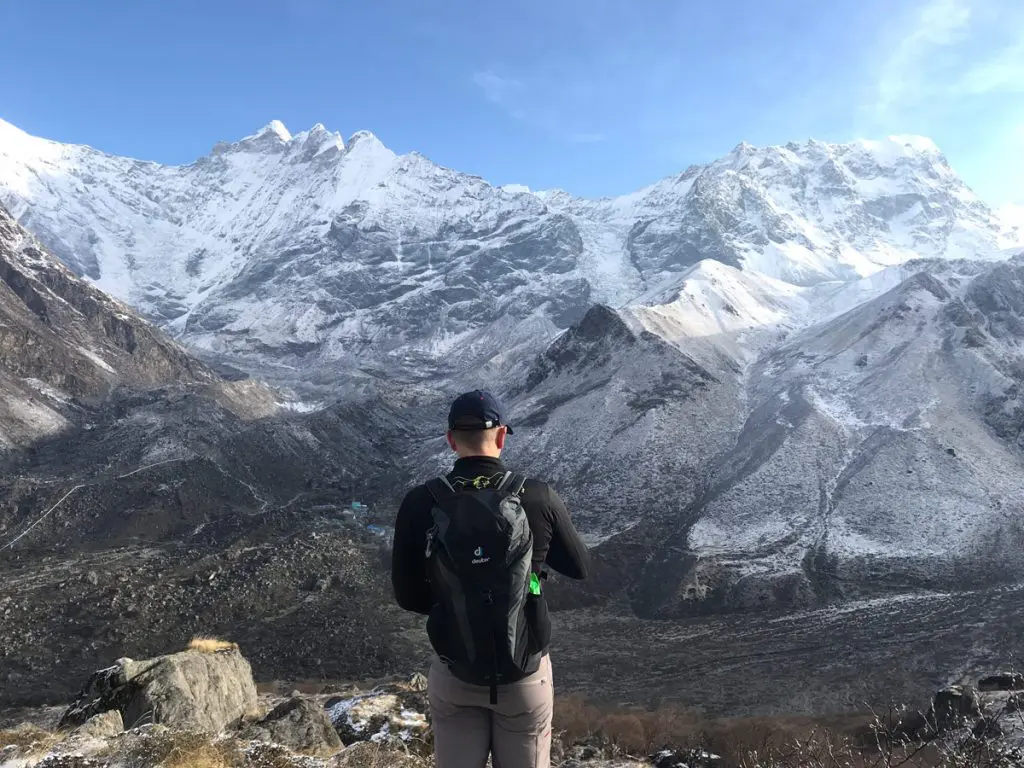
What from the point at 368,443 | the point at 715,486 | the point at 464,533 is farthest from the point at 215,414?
the point at 464,533

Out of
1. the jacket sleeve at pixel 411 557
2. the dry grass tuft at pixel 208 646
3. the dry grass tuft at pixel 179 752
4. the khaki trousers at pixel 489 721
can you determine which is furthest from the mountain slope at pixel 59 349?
the khaki trousers at pixel 489 721

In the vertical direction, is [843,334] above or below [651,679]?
above

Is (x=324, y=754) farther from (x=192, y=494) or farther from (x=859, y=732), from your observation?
(x=192, y=494)

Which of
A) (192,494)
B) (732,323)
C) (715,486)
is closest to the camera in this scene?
(715,486)

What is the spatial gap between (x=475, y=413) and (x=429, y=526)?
2.81 feet

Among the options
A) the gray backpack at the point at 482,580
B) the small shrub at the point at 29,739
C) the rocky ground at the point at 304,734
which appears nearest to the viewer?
the gray backpack at the point at 482,580

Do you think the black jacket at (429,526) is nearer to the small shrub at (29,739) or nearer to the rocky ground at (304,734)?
the rocky ground at (304,734)

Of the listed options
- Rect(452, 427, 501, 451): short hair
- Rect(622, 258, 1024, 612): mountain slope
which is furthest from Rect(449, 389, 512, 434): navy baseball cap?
Rect(622, 258, 1024, 612): mountain slope

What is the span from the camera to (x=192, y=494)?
254ft

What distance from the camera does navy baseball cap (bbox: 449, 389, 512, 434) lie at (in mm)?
4801

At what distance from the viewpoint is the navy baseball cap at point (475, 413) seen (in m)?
4.80

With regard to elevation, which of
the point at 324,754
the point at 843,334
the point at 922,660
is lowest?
the point at 922,660

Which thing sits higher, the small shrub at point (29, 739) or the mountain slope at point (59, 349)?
the mountain slope at point (59, 349)

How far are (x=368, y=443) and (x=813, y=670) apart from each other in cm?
7838
